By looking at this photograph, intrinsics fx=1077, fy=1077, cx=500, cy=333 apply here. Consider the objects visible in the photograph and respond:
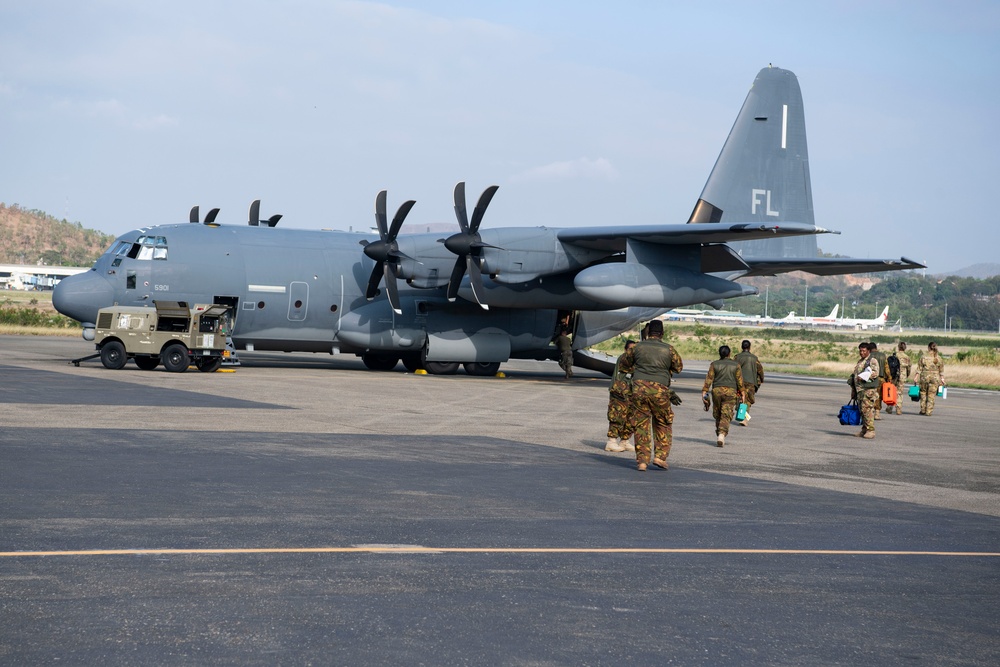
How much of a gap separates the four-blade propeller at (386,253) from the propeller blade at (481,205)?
226cm

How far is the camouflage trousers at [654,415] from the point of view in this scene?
14336 mm

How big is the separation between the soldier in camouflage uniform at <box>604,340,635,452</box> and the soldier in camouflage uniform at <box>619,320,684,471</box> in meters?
0.90

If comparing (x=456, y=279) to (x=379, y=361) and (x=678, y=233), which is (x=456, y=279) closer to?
(x=379, y=361)

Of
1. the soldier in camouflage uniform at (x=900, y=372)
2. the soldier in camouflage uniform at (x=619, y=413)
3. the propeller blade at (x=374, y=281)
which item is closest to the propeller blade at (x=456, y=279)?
the propeller blade at (x=374, y=281)

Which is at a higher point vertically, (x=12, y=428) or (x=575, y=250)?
(x=575, y=250)

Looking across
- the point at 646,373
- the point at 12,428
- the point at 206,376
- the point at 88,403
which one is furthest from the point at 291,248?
the point at 646,373

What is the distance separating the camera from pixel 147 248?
1173 inches

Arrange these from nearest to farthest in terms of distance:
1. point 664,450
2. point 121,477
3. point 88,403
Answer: point 121,477
point 664,450
point 88,403

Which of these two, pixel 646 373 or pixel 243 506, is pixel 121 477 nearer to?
pixel 243 506

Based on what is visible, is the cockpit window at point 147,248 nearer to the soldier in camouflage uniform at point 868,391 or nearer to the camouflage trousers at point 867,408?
the soldier in camouflage uniform at point 868,391

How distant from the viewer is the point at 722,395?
17.6 m

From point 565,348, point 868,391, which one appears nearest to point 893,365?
point 868,391

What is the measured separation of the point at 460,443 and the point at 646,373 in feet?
10.4

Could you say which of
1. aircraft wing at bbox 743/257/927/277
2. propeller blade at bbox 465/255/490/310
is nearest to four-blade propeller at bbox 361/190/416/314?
propeller blade at bbox 465/255/490/310
